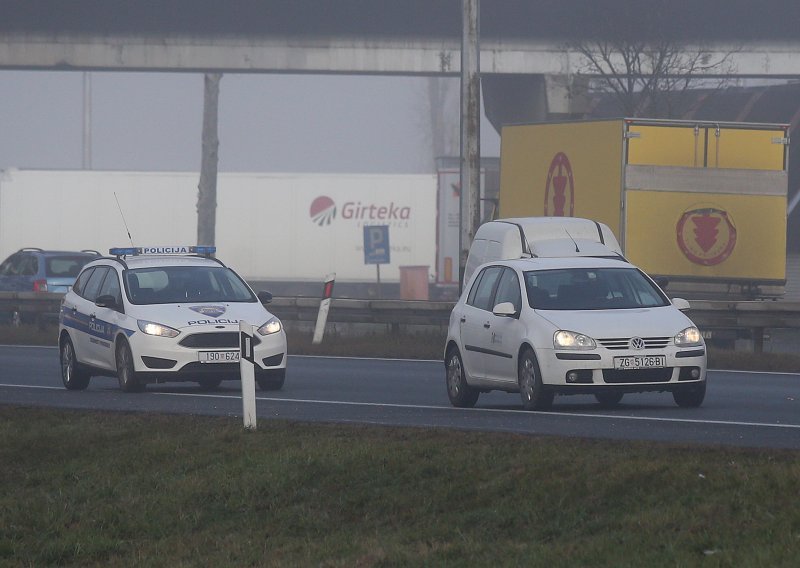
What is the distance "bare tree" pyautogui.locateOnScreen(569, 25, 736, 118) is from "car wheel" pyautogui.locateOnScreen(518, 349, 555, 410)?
23.2 meters

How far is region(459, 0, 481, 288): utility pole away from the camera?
25.5 metres

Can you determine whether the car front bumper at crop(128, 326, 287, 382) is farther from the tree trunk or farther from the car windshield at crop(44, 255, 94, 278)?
the tree trunk

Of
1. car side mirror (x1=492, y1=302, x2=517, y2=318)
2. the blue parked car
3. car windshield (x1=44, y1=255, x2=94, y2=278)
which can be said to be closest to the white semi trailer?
the blue parked car

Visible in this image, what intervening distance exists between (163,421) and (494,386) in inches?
132

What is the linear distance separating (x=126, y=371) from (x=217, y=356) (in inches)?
39.4

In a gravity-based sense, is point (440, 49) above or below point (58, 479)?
Result: above

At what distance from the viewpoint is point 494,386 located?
14.6 m

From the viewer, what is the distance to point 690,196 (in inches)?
963

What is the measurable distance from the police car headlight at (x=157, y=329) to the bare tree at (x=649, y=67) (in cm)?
2172

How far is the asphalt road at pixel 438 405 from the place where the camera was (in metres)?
12.2

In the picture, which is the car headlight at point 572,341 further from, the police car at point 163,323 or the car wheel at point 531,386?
the police car at point 163,323

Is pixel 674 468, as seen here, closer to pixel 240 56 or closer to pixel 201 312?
pixel 201 312

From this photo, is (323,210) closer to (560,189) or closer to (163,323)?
(560,189)

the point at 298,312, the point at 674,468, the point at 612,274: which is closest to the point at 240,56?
the point at 298,312
